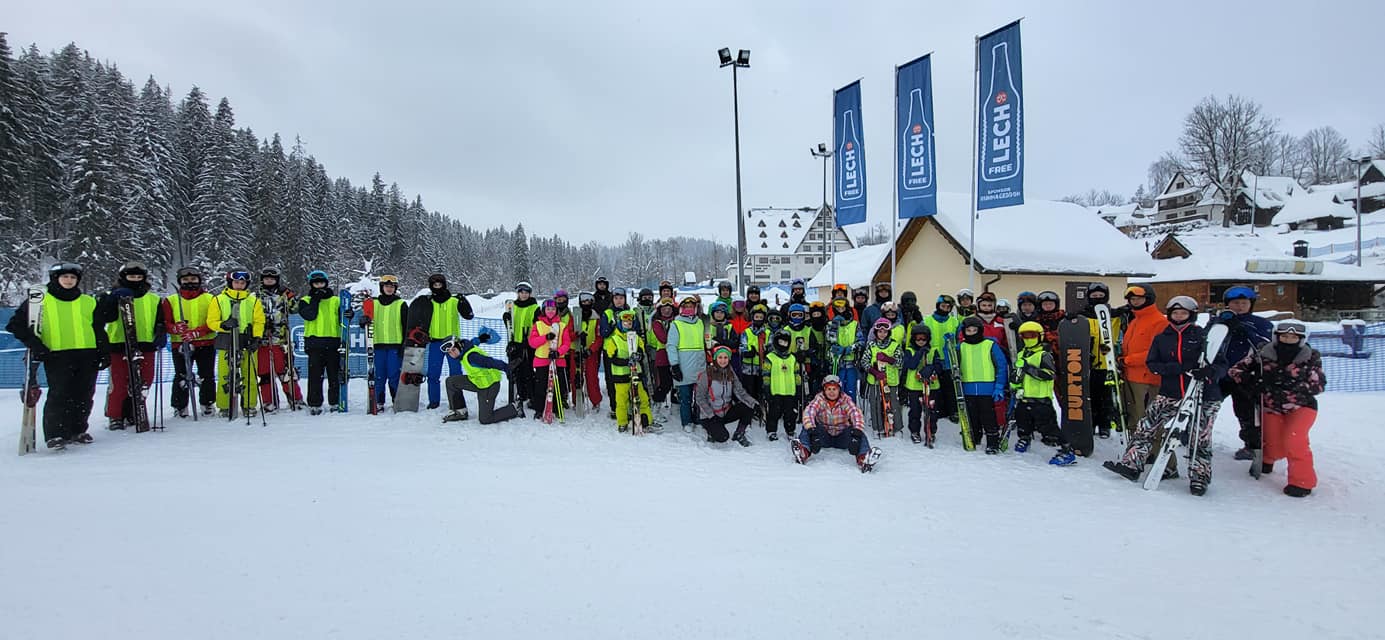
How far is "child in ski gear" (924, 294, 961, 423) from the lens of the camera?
6.99 m

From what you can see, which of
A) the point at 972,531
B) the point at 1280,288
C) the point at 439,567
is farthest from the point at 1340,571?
the point at 1280,288

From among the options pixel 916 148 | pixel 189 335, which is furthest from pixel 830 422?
pixel 916 148

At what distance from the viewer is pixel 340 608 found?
300 centimetres

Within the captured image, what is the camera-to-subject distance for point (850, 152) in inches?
Answer: 579

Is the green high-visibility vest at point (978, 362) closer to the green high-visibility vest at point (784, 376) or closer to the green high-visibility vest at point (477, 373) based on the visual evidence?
the green high-visibility vest at point (784, 376)

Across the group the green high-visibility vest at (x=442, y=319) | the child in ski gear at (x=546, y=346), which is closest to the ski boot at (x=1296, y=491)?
the child in ski gear at (x=546, y=346)

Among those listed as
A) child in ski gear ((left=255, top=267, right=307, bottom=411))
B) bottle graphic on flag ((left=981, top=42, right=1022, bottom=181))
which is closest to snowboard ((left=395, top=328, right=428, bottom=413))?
child in ski gear ((left=255, top=267, right=307, bottom=411))

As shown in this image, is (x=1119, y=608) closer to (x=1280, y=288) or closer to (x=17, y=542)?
(x=17, y=542)

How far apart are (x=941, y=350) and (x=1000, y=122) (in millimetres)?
7619

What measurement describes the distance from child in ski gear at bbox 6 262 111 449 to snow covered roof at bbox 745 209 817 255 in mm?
56013

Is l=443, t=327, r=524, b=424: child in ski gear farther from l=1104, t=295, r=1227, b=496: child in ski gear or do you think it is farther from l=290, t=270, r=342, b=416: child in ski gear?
l=1104, t=295, r=1227, b=496: child in ski gear

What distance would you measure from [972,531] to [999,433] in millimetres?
2608

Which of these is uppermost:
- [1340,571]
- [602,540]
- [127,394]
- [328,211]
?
[328,211]

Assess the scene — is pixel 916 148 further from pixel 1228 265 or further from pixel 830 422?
pixel 1228 265
